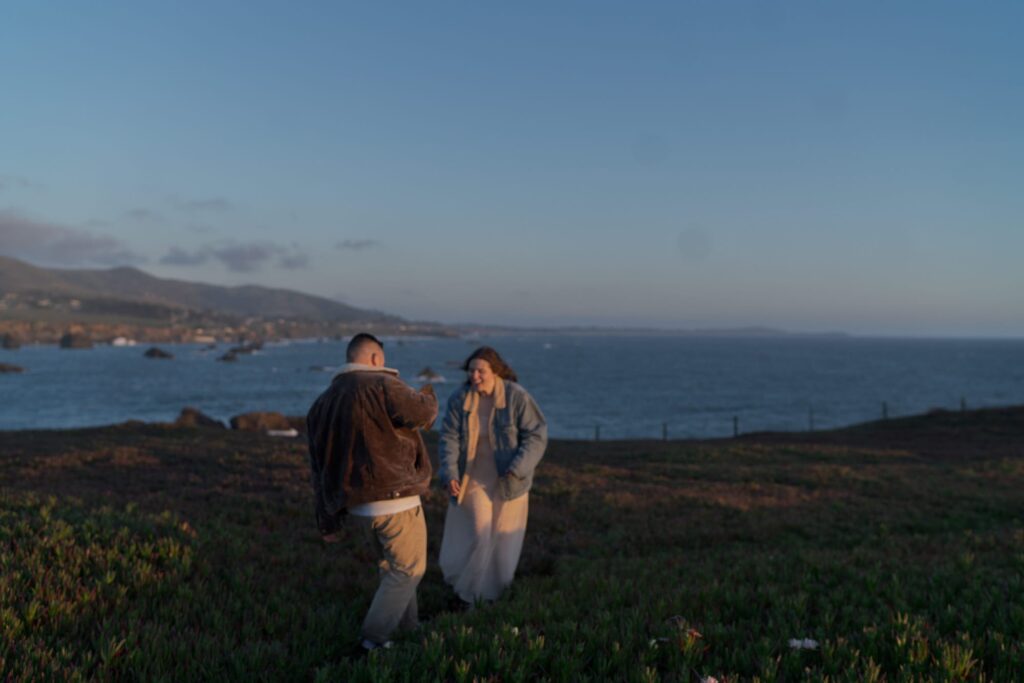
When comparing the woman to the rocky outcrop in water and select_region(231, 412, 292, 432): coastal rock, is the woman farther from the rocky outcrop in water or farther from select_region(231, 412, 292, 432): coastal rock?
the rocky outcrop in water

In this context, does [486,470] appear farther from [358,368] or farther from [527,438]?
[358,368]

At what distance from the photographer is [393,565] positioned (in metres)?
5.12

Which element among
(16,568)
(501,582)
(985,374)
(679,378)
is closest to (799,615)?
(501,582)

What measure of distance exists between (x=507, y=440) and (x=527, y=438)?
20cm

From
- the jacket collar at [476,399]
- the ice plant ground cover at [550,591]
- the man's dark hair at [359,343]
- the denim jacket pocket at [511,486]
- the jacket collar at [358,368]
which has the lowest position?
the ice plant ground cover at [550,591]

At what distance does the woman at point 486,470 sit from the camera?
6.43 meters

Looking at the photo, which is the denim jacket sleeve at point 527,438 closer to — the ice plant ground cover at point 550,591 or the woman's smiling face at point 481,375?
the woman's smiling face at point 481,375

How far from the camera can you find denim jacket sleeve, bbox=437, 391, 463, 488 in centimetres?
643

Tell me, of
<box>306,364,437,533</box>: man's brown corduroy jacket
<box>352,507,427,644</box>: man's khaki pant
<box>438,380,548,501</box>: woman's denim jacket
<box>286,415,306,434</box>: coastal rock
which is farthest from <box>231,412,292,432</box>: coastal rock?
<box>306,364,437,533</box>: man's brown corduroy jacket

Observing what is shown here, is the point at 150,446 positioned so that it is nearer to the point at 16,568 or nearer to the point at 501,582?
the point at 16,568

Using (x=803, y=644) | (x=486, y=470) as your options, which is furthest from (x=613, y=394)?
(x=803, y=644)

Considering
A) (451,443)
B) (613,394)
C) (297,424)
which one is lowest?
(613,394)

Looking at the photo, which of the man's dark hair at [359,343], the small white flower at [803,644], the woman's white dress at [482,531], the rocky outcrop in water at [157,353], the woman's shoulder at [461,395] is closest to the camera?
the small white flower at [803,644]

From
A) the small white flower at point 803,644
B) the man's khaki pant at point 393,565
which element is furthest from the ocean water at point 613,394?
the small white flower at point 803,644
